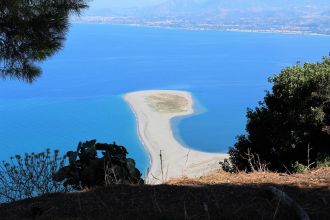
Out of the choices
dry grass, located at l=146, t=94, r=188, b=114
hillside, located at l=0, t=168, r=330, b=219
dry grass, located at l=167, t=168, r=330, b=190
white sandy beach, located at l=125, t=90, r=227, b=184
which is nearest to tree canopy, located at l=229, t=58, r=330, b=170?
dry grass, located at l=167, t=168, r=330, b=190

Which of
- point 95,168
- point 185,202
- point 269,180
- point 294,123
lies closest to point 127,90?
point 294,123

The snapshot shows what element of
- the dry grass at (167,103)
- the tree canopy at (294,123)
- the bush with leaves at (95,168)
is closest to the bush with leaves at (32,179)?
the bush with leaves at (95,168)

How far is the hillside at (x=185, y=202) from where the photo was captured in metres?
2.51

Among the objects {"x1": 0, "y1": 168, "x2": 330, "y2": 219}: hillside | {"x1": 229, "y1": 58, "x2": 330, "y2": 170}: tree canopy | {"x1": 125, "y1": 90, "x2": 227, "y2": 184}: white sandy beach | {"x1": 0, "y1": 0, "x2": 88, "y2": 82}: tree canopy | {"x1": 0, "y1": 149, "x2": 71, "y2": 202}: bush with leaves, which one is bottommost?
{"x1": 125, "y1": 90, "x2": 227, "y2": 184}: white sandy beach

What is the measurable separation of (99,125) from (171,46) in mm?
60217

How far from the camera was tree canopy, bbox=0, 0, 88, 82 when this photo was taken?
369 centimetres

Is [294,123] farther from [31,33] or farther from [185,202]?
[185,202]

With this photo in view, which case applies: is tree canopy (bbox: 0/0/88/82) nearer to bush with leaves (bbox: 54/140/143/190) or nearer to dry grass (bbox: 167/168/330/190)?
bush with leaves (bbox: 54/140/143/190)

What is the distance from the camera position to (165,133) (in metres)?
29.3

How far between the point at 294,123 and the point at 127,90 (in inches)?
1557

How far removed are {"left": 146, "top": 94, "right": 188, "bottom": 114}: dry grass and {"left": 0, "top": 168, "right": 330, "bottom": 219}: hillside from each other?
31.7m

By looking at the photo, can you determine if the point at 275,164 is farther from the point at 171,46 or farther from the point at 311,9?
the point at 311,9

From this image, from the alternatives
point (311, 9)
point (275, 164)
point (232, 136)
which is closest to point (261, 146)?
point (275, 164)

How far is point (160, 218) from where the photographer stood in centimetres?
241
